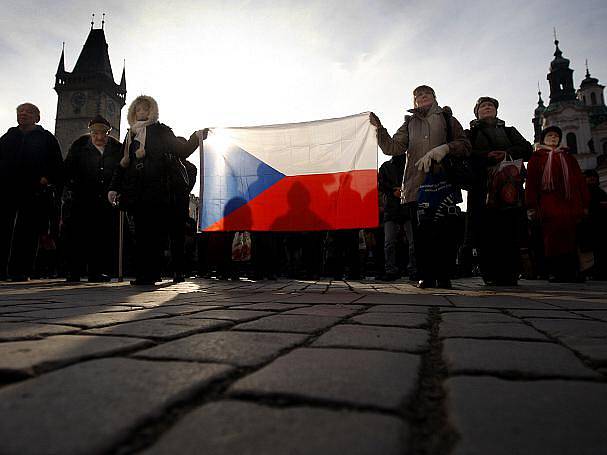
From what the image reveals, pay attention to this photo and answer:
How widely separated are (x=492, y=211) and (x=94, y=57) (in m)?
62.9

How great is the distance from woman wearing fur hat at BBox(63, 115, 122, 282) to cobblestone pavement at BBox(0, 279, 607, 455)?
4.45 metres

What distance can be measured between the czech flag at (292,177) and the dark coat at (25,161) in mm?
1994

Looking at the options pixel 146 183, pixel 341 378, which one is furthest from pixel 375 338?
pixel 146 183

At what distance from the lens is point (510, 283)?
4531 mm

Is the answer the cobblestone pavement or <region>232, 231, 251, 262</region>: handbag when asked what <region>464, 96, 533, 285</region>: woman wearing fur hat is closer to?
the cobblestone pavement

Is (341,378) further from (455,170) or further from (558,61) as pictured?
(558,61)

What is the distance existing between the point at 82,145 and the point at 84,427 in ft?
19.5

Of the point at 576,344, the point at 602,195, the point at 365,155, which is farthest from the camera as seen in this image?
the point at 602,195

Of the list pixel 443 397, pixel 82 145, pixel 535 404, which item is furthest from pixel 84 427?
pixel 82 145

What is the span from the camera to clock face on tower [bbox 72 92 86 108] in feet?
182

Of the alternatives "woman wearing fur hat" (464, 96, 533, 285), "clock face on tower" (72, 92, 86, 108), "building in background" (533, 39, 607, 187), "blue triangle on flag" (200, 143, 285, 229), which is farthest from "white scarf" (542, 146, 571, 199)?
"clock face on tower" (72, 92, 86, 108)

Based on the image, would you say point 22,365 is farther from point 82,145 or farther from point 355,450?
point 82,145

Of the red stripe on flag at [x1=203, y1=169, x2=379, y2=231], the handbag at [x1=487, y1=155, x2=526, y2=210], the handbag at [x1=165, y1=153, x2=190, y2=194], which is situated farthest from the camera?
the red stripe on flag at [x1=203, y1=169, x2=379, y2=231]

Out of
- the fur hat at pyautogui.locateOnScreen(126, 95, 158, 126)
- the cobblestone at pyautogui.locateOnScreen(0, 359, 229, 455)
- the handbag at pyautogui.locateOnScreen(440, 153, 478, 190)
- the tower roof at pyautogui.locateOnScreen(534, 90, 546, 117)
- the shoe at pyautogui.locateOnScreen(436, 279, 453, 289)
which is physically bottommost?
the cobblestone at pyautogui.locateOnScreen(0, 359, 229, 455)
